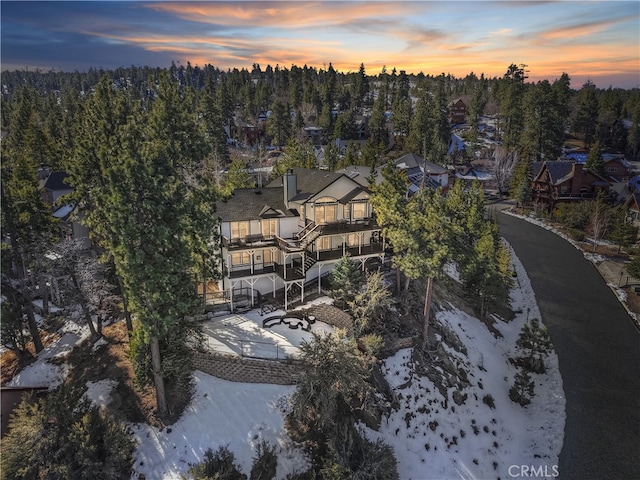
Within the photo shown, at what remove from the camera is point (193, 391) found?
21.0 m

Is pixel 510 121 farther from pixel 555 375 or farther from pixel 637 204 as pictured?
pixel 555 375

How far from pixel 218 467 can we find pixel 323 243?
1866 cm

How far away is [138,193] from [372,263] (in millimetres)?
21027

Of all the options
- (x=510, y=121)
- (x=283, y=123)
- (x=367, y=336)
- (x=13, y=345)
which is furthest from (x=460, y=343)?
(x=283, y=123)

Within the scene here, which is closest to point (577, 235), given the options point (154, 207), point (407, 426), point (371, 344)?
point (371, 344)

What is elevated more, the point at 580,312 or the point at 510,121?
the point at 510,121

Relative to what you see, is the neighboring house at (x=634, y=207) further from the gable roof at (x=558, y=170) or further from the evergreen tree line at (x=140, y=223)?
the evergreen tree line at (x=140, y=223)

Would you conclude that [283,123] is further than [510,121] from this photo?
Yes

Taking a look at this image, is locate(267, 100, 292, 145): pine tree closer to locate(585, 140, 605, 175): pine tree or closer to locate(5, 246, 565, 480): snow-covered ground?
locate(585, 140, 605, 175): pine tree

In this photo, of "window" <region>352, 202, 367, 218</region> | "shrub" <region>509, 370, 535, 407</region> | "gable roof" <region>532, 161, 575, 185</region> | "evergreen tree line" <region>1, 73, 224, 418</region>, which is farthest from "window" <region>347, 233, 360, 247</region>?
"gable roof" <region>532, 161, 575, 185</region>

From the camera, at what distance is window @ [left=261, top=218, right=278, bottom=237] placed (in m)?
29.9

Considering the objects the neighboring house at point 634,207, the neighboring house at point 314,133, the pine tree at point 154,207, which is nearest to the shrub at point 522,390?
the pine tree at point 154,207

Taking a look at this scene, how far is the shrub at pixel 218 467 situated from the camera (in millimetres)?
15977

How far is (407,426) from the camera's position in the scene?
869 inches
